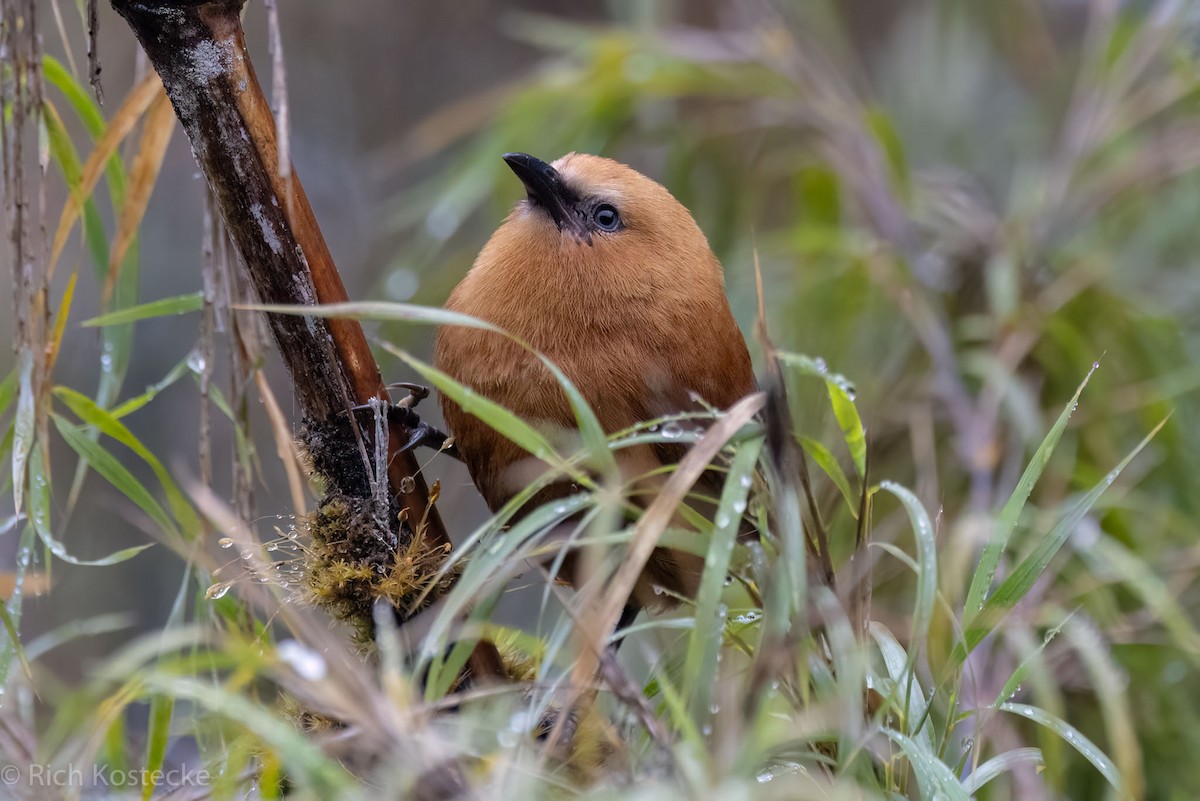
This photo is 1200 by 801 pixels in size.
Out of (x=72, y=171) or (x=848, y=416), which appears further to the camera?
(x=72, y=171)

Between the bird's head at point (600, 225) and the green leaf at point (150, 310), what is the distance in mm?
642

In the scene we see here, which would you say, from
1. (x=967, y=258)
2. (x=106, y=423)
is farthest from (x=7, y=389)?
(x=967, y=258)

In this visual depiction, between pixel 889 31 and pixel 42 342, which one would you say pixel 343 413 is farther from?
pixel 889 31

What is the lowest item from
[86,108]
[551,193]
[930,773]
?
[930,773]

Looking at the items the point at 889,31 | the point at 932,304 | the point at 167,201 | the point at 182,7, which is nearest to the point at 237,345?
the point at 182,7

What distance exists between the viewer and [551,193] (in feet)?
7.45

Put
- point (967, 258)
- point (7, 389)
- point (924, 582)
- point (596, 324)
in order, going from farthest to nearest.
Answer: point (967, 258), point (596, 324), point (7, 389), point (924, 582)

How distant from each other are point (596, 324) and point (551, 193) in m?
0.31

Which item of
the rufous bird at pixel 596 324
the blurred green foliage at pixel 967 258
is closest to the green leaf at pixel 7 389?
the rufous bird at pixel 596 324

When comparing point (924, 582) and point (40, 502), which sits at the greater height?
point (40, 502)

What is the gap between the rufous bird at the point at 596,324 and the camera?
6.60ft

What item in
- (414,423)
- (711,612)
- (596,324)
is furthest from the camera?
(596,324)

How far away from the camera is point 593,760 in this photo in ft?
4.38

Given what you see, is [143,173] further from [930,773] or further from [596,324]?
[930,773]
